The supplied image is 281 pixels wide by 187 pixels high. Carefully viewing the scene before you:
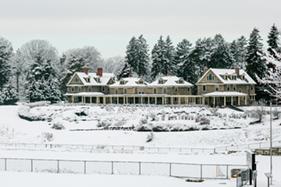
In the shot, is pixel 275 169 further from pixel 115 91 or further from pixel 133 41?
pixel 133 41

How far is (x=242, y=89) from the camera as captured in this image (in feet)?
345

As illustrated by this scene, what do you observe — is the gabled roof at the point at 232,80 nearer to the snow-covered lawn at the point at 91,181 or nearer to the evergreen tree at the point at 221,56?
the evergreen tree at the point at 221,56

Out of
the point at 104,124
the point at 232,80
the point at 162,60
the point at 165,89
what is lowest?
the point at 104,124

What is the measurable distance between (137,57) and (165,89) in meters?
21.6

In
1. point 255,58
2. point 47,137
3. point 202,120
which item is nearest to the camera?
point 47,137

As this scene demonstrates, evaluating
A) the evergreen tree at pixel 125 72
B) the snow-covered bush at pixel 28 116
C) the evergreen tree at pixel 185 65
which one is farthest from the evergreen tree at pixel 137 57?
the snow-covered bush at pixel 28 116

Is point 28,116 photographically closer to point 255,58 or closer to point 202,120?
point 202,120

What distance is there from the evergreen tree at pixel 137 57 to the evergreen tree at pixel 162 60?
157 inches

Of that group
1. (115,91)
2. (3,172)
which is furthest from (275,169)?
(115,91)

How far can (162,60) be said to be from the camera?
122875mm

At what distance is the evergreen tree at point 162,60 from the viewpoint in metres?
122

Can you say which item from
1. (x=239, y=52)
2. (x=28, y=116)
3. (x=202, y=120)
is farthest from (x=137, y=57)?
(x=202, y=120)

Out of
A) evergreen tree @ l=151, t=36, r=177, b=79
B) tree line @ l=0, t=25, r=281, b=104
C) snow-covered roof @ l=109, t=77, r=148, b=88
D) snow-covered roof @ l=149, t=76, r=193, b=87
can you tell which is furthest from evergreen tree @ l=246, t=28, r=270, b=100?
evergreen tree @ l=151, t=36, r=177, b=79

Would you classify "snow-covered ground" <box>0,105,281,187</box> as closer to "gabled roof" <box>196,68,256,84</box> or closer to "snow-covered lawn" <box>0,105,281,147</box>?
"snow-covered lawn" <box>0,105,281,147</box>
